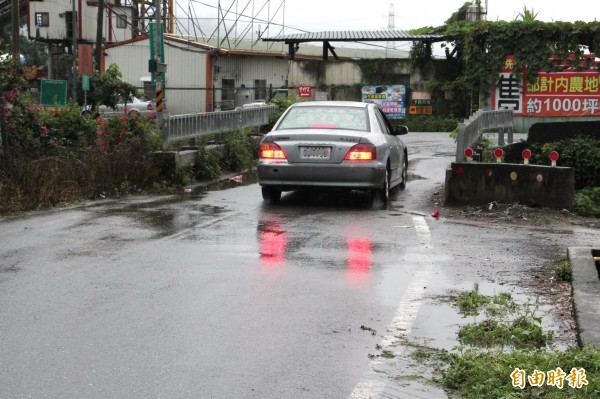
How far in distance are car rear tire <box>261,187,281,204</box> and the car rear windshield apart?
0.99 meters

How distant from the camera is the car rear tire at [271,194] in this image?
1411cm

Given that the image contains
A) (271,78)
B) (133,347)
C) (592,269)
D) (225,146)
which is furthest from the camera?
(271,78)

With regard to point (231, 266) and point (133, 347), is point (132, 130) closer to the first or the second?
point (231, 266)

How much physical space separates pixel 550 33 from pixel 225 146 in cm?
1934

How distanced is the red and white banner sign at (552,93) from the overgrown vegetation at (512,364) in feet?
94.7

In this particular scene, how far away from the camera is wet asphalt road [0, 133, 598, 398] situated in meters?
5.48

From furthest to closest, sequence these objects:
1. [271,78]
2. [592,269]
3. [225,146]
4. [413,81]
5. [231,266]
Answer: [271,78] → [413,81] → [225,146] → [231,266] → [592,269]

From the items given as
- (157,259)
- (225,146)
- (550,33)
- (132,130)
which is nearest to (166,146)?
(132,130)

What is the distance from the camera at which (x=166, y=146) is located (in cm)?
1730

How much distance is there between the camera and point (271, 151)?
13.7 m

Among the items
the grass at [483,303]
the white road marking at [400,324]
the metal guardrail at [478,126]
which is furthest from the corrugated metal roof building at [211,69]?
the grass at [483,303]

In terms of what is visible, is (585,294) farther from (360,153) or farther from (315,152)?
(315,152)

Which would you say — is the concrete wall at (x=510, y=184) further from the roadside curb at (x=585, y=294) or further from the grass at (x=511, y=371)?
the grass at (x=511, y=371)

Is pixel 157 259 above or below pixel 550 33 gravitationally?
below
